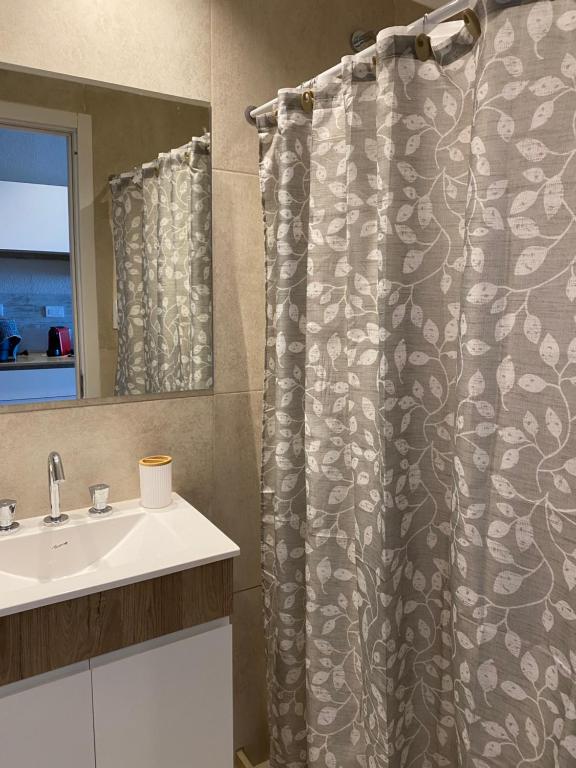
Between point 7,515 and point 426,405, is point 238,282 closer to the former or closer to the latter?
point 426,405

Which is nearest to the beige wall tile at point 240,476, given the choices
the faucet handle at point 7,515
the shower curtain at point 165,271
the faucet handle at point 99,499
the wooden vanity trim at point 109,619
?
the shower curtain at point 165,271

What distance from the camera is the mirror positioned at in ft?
4.32

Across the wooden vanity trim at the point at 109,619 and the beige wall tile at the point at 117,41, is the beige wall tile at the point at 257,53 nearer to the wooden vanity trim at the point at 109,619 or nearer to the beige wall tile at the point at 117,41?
the beige wall tile at the point at 117,41

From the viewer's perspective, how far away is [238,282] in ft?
5.50

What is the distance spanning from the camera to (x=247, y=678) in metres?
1.81

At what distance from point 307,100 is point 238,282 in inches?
21.8

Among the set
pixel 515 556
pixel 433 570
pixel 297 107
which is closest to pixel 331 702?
pixel 433 570

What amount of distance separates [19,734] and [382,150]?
1.35 metres

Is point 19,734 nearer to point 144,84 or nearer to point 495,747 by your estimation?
point 495,747

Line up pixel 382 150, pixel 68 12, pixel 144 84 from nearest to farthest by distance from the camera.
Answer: pixel 382 150, pixel 68 12, pixel 144 84

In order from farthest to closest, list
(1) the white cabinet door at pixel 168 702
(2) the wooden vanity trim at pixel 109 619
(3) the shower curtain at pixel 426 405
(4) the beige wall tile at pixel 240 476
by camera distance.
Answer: (4) the beige wall tile at pixel 240 476, (1) the white cabinet door at pixel 168 702, (2) the wooden vanity trim at pixel 109 619, (3) the shower curtain at pixel 426 405

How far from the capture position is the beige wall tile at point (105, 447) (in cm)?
136

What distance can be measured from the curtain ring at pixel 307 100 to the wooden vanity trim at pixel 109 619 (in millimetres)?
1139

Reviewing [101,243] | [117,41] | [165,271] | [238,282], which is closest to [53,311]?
[101,243]
